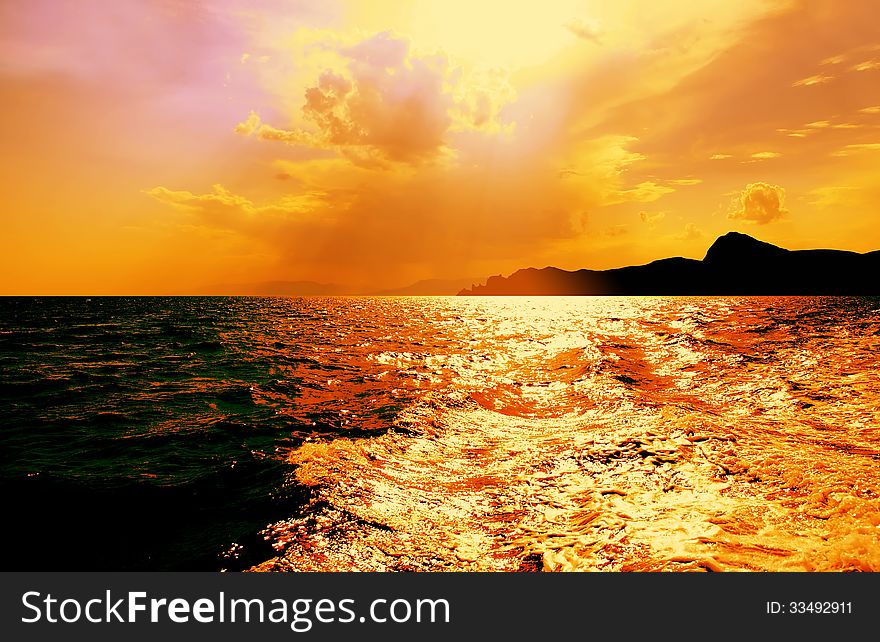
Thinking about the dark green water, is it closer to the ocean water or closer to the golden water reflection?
the ocean water

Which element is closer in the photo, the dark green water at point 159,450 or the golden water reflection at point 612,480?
the golden water reflection at point 612,480

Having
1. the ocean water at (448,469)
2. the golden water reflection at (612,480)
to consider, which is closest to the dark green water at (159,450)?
the ocean water at (448,469)

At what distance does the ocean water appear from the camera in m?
6.88

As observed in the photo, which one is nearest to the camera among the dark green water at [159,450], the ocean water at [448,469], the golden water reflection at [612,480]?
the golden water reflection at [612,480]

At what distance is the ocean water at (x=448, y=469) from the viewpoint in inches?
271

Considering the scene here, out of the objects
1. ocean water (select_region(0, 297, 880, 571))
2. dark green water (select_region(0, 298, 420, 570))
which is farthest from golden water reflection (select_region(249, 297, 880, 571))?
dark green water (select_region(0, 298, 420, 570))

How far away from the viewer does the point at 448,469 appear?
36.4ft

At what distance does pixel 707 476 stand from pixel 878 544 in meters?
3.03

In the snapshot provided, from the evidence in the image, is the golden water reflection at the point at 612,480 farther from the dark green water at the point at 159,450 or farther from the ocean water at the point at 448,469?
the dark green water at the point at 159,450

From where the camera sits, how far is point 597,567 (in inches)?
244

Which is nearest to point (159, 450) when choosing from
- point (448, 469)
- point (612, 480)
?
point (448, 469)
